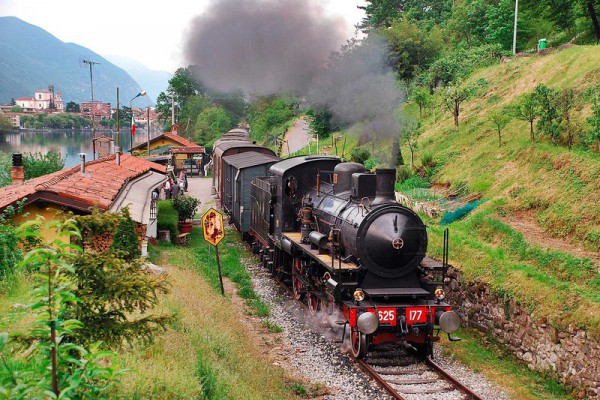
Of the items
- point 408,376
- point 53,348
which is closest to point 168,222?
point 408,376

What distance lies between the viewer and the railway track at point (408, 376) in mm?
8898

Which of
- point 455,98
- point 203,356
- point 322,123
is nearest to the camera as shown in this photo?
point 203,356

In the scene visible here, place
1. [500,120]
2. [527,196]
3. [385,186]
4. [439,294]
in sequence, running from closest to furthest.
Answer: [439,294]
[385,186]
[527,196]
[500,120]

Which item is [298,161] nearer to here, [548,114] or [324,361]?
[324,361]

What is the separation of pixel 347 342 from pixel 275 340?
1491 millimetres

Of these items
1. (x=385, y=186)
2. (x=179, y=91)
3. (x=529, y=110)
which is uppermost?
(x=179, y=91)

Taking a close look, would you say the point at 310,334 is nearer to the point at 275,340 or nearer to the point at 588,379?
the point at 275,340

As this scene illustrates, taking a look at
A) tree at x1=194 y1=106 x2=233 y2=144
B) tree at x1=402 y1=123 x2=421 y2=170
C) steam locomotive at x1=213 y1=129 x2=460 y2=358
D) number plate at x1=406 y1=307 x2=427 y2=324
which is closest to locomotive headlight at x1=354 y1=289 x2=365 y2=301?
steam locomotive at x1=213 y1=129 x2=460 y2=358

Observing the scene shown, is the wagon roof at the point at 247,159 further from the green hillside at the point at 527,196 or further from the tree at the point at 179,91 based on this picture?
the tree at the point at 179,91

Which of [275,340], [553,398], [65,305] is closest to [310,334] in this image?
[275,340]

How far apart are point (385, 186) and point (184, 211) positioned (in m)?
13.9

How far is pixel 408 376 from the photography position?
384 inches

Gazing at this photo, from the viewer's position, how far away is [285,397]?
8.41 m

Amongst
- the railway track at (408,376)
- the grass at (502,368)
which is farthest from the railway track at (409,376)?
the grass at (502,368)
